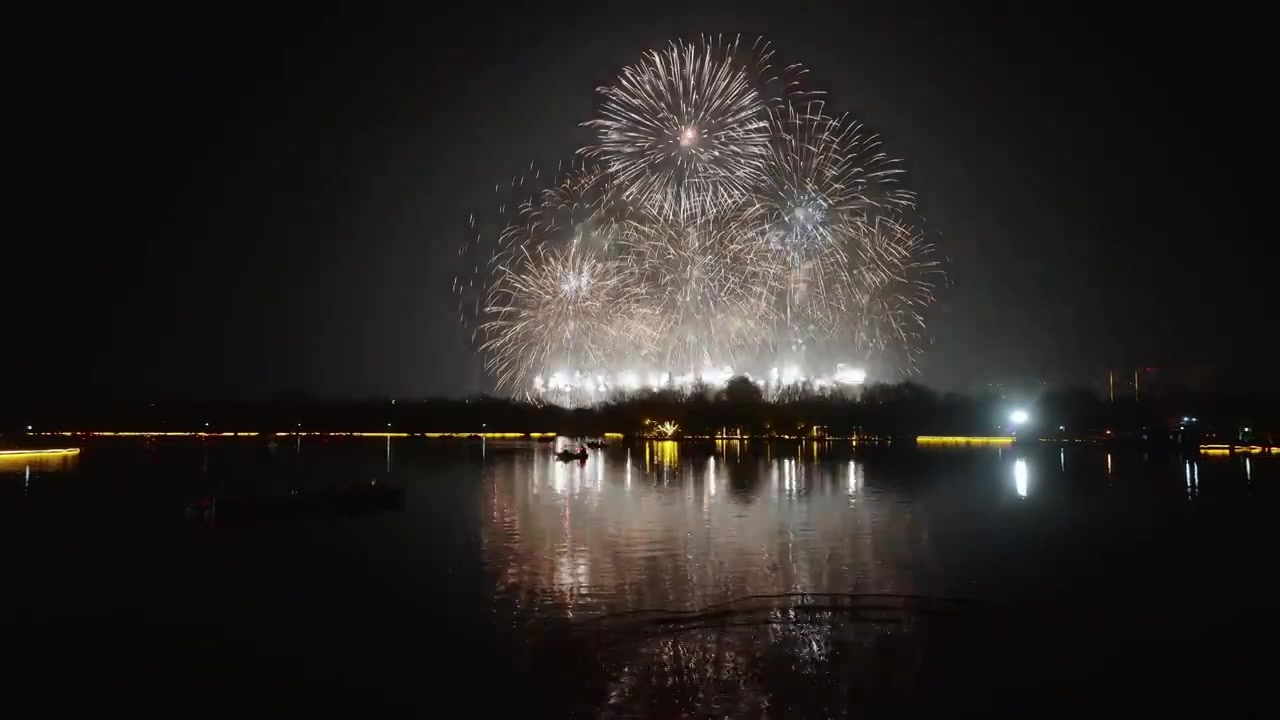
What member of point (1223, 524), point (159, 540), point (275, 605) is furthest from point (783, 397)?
point (275, 605)

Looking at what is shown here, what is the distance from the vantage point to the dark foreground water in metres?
9.88

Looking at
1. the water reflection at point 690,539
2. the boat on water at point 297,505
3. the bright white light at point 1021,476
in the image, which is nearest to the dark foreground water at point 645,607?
the water reflection at point 690,539

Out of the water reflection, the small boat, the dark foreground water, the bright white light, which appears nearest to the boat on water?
the dark foreground water

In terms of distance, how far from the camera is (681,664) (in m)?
10.5

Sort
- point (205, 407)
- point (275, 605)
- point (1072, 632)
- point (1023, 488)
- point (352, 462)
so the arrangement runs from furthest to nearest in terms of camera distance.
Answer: point (205, 407), point (352, 462), point (1023, 488), point (275, 605), point (1072, 632)

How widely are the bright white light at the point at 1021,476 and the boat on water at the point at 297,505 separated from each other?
19.9 m

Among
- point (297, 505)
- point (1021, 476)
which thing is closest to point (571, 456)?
point (1021, 476)

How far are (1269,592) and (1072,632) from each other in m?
5.06

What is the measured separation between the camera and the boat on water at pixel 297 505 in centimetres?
2525

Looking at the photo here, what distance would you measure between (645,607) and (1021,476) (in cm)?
3333

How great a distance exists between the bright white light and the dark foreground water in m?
4.25

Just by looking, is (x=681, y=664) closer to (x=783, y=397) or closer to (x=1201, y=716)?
(x=1201, y=716)

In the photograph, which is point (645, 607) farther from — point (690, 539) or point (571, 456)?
point (571, 456)

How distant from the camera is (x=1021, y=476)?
42938 millimetres
